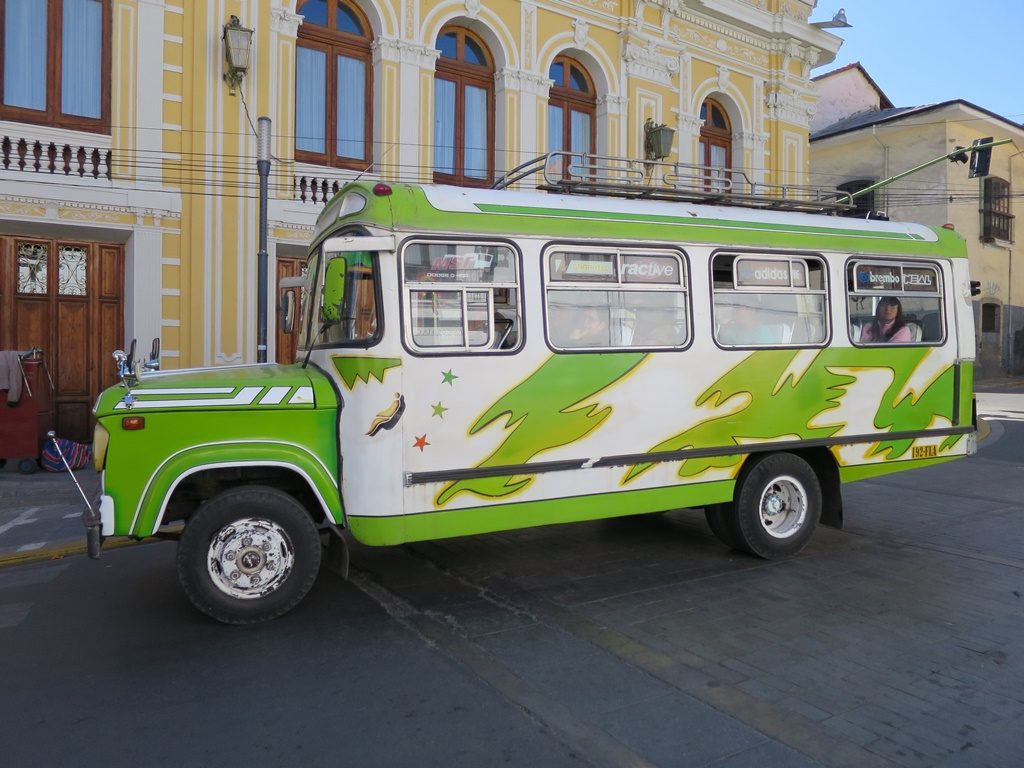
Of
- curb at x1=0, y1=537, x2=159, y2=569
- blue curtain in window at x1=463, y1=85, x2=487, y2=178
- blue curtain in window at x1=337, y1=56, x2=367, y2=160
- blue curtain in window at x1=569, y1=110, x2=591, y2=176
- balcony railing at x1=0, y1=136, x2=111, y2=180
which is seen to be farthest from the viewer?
blue curtain in window at x1=569, y1=110, x2=591, y2=176

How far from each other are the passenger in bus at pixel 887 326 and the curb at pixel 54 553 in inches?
250

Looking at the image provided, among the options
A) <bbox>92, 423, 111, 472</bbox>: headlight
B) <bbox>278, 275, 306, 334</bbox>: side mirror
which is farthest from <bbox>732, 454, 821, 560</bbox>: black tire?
<bbox>92, 423, 111, 472</bbox>: headlight

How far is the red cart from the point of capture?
10430mm

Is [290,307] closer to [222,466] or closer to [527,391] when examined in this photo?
[222,466]

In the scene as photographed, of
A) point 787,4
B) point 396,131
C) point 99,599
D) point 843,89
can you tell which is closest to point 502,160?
point 396,131

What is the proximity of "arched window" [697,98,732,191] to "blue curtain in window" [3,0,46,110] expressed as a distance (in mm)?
12580

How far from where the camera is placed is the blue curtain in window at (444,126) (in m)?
14.4

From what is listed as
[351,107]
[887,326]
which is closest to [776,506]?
[887,326]

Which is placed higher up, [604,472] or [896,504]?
[604,472]

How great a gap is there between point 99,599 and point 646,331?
14.4 ft

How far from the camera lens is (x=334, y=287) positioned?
538 cm

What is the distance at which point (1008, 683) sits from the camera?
13.9ft

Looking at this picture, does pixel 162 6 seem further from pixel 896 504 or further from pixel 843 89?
pixel 843 89

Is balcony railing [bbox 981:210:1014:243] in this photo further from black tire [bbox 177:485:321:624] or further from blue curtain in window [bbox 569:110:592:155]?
black tire [bbox 177:485:321:624]
